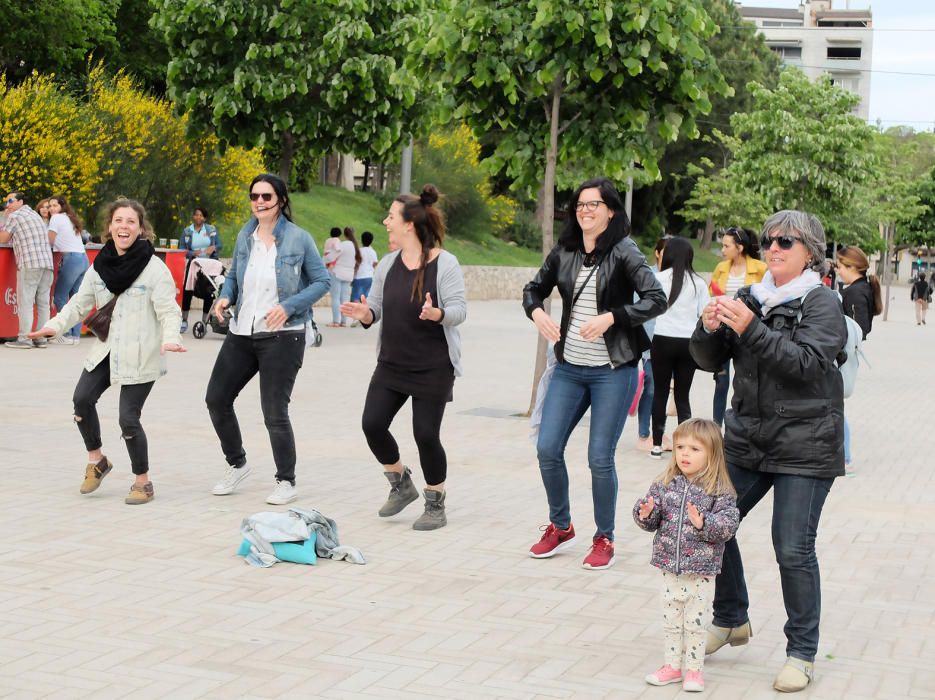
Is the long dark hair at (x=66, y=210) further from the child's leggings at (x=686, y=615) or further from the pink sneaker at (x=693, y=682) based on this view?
the pink sneaker at (x=693, y=682)

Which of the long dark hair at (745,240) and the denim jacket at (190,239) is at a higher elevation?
the long dark hair at (745,240)

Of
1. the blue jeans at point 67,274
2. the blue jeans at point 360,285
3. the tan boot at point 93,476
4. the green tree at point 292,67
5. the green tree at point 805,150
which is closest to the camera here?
the tan boot at point 93,476

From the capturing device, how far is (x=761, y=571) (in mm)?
6531

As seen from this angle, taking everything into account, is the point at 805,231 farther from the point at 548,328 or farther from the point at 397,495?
the point at 397,495

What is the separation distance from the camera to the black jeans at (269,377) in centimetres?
765

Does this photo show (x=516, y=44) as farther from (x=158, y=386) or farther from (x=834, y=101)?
(x=834, y=101)

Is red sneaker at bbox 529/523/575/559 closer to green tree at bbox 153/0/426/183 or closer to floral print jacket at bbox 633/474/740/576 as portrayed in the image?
floral print jacket at bbox 633/474/740/576

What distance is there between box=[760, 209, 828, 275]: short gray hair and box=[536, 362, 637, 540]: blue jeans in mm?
1717

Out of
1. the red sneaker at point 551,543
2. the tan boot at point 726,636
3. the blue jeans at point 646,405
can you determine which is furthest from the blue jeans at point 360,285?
the tan boot at point 726,636

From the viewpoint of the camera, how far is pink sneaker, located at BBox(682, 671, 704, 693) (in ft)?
15.5

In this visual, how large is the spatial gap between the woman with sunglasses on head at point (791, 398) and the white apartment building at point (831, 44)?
140 m

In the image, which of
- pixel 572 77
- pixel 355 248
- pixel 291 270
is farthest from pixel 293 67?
pixel 291 270

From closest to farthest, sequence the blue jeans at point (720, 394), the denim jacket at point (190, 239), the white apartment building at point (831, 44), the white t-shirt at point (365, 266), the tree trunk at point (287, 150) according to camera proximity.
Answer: the blue jeans at point (720, 394), the denim jacket at point (190, 239), the white t-shirt at point (365, 266), the tree trunk at point (287, 150), the white apartment building at point (831, 44)

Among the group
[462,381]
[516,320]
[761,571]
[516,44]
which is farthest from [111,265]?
[516,320]
